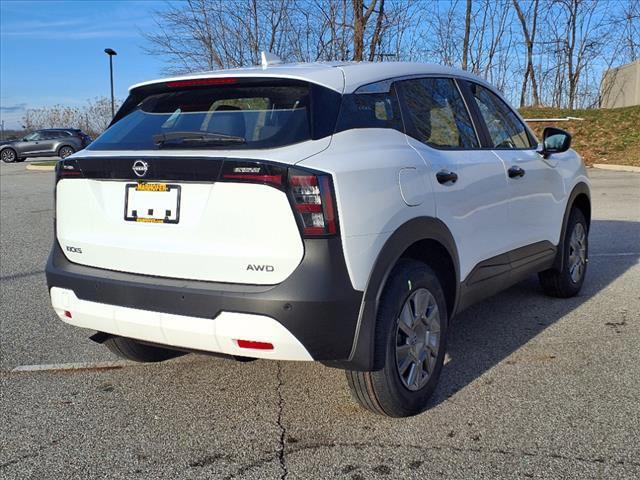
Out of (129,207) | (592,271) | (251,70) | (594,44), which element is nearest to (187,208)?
(129,207)

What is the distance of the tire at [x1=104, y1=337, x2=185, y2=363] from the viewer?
13.2ft

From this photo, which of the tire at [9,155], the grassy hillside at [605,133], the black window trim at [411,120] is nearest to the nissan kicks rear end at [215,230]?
the black window trim at [411,120]

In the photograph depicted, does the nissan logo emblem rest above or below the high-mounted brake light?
below

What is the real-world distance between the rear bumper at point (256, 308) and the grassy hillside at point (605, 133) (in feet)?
62.3

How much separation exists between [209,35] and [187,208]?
50.7ft

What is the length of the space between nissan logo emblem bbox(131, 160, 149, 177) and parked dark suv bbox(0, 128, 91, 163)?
3031 centimetres

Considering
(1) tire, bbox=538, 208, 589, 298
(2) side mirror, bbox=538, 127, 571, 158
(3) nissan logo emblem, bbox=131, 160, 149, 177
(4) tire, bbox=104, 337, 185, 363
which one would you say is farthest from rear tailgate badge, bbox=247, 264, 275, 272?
(1) tire, bbox=538, 208, 589, 298

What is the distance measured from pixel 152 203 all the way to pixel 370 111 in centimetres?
116

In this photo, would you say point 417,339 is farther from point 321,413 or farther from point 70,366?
point 70,366

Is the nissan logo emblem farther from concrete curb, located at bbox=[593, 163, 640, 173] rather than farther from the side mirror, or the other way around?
concrete curb, located at bbox=[593, 163, 640, 173]

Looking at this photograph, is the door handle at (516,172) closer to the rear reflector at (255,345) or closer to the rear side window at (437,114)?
the rear side window at (437,114)

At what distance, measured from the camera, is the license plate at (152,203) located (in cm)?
300

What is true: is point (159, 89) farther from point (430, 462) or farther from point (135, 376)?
point (430, 462)

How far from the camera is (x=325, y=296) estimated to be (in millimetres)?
2777
